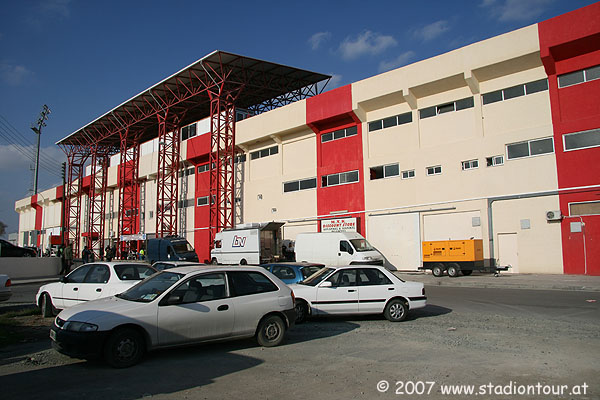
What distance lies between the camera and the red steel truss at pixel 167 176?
151 ft

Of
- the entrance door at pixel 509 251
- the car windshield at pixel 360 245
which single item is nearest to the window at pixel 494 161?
the entrance door at pixel 509 251

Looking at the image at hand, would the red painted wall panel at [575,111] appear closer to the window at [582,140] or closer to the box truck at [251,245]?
the window at [582,140]

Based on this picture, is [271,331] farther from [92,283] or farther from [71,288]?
[71,288]

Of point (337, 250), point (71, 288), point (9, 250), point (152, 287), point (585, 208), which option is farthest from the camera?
point (9, 250)

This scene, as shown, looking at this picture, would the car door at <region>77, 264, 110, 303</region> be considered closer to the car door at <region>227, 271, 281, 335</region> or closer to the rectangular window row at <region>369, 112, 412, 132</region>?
the car door at <region>227, 271, 281, 335</region>

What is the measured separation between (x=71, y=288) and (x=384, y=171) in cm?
2280

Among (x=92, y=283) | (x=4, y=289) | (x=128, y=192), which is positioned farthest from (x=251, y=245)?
(x=128, y=192)

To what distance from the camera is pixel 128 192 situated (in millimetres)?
55562

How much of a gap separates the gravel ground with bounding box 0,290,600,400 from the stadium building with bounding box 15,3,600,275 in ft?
52.1

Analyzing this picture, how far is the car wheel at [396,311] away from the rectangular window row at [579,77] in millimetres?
19179

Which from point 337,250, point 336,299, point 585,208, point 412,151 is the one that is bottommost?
point 336,299

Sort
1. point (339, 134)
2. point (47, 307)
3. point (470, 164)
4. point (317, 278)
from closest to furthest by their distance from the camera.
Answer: point (317, 278), point (47, 307), point (470, 164), point (339, 134)

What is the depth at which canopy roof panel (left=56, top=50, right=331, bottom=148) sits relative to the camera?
38.8 meters

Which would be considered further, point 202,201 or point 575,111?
point 202,201
